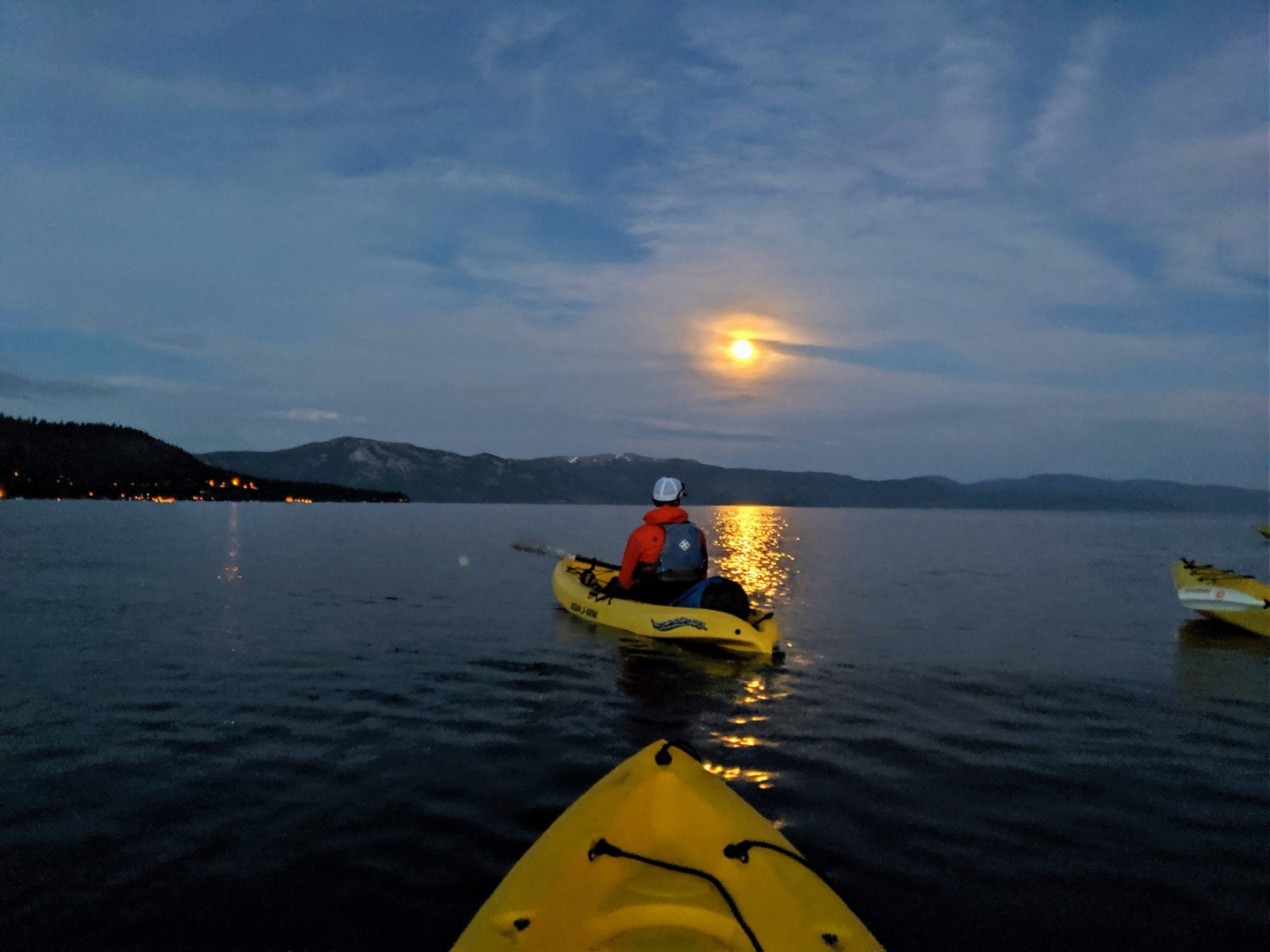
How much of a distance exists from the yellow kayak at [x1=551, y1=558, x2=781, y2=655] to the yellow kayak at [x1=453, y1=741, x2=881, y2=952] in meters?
9.47

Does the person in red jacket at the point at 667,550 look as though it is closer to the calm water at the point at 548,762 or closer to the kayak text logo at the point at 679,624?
the kayak text logo at the point at 679,624

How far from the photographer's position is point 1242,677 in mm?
14867

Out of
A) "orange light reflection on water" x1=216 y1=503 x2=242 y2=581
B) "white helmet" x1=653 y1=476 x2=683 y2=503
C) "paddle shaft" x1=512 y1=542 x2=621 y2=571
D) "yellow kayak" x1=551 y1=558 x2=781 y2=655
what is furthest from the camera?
"orange light reflection on water" x1=216 y1=503 x2=242 y2=581

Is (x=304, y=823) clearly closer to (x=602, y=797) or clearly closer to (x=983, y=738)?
(x=602, y=797)

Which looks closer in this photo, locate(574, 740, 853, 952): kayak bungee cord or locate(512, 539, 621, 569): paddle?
locate(574, 740, 853, 952): kayak bungee cord

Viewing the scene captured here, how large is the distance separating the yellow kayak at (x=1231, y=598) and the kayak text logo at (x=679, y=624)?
49.9 ft

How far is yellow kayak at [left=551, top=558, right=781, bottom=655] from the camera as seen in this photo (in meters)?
14.7

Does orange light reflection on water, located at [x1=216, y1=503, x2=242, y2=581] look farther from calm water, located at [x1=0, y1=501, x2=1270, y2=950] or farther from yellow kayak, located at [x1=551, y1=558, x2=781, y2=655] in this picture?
yellow kayak, located at [x1=551, y1=558, x2=781, y2=655]

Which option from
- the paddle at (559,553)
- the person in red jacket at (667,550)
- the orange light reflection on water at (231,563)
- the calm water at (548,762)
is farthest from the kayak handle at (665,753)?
the orange light reflection on water at (231,563)

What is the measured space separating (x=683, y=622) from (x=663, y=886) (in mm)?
10927

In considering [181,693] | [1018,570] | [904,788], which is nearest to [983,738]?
[904,788]

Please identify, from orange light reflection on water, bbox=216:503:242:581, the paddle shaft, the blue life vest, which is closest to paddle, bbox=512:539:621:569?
the paddle shaft

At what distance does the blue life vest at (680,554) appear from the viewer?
1596cm

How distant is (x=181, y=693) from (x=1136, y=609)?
92.0 feet
